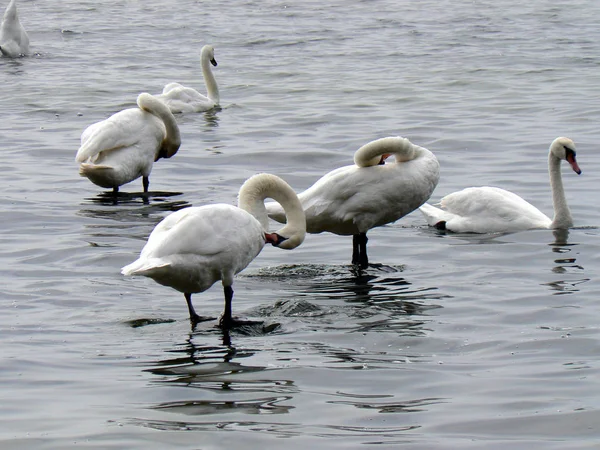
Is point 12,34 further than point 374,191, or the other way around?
point 12,34

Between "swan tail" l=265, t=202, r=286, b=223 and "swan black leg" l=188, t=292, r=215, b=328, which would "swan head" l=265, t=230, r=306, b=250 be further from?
"swan tail" l=265, t=202, r=286, b=223

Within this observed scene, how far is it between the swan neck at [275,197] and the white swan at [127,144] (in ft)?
13.0

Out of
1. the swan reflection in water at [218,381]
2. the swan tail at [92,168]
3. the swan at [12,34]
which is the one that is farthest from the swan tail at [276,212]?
the swan at [12,34]

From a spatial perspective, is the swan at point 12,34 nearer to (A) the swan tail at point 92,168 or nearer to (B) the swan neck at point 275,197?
(A) the swan tail at point 92,168

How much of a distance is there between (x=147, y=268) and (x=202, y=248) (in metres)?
0.43

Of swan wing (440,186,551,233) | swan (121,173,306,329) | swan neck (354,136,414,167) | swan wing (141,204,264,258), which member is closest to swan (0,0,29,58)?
swan wing (440,186,551,233)

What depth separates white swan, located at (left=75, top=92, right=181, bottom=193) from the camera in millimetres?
11430

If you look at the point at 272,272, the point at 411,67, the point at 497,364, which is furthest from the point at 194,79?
the point at 497,364

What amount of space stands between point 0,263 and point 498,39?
1661 centimetres

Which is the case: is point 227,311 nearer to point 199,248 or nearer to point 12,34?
point 199,248

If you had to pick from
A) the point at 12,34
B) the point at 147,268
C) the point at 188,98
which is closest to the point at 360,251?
the point at 147,268

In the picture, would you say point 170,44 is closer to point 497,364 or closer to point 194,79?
point 194,79

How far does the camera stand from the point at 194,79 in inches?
819

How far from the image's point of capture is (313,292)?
8188 mm
